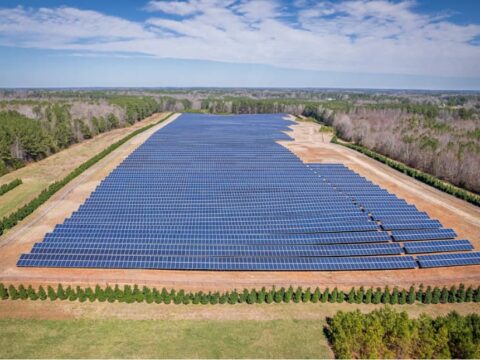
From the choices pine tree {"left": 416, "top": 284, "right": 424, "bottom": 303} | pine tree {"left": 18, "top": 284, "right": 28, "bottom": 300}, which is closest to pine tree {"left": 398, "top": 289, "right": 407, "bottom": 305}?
pine tree {"left": 416, "top": 284, "right": 424, "bottom": 303}

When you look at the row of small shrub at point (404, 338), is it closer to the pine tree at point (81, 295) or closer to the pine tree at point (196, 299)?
the pine tree at point (196, 299)

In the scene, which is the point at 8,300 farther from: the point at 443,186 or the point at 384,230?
the point at 443,186

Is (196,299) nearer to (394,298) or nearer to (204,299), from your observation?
(204,299)

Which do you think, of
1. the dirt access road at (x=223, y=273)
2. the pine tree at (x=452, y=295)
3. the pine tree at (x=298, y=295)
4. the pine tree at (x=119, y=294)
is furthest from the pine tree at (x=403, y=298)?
the pine tree at (x=119, y=294)

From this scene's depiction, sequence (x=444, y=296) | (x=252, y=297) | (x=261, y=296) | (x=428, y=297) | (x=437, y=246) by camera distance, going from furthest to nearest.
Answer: (x=437, y=246) < (x=444, y=296) < (x=428, y=297) < (x=261, y=296) < (x=252, y=297)

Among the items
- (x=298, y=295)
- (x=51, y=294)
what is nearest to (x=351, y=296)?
(x=298, y=295)
